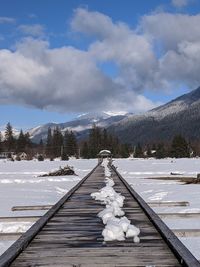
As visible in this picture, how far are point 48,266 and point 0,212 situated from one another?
28.0 ft

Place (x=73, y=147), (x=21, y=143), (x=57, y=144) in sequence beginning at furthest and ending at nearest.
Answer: (x=57, y=144), (x=21, y=143), (x=73, y=147)

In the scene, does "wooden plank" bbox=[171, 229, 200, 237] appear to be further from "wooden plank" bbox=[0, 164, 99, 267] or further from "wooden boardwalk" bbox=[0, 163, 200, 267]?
"wooden plank" bbox=[0, 164, 99, 267]

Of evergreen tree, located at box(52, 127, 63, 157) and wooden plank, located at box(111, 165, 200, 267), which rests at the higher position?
evergreen tree, located at box(52, 127, 63, 157)

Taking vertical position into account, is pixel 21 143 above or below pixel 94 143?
above

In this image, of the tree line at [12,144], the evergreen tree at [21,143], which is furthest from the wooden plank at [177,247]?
the evergreen tree at [21,143]

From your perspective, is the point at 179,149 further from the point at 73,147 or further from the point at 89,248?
the point at 89,248

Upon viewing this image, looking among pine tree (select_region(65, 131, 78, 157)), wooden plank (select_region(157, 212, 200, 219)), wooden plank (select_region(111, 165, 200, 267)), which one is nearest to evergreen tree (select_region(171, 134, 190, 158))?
pine tree (select_region(65, 131, 78, 157))

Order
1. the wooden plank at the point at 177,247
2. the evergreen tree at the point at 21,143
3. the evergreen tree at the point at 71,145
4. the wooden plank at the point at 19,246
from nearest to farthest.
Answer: the wooden plank at the point at 177,247, the wooden plank at the point at 19,246, the evergreen tree at the point at 71,145, the evergreen tree at the point at 21,143

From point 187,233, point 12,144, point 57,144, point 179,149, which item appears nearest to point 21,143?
point 12,144

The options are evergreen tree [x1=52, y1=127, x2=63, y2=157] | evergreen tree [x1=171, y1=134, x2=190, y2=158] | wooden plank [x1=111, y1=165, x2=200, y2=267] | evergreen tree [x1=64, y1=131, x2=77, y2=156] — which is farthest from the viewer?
evergreen tree [x1=52, y1=127, x2=63, y2=157]

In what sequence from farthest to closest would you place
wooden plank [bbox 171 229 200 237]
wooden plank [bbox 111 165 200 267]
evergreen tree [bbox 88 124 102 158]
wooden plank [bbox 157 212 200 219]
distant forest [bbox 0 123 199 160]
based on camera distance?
distant forest [bbox 0 123 199 160]
evergreen tree [bbox 88 124 102 158]
wooden plank [bbox 157 212 200 219]
wooden plank [bbox 171 229 200 237]
wooden plank [bbox 111 165 200 267]

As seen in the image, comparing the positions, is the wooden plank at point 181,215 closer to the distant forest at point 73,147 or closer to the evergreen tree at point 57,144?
the distant forest at point 73,147

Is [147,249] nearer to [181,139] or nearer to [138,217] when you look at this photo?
[138,217]

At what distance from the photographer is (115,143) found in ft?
543
